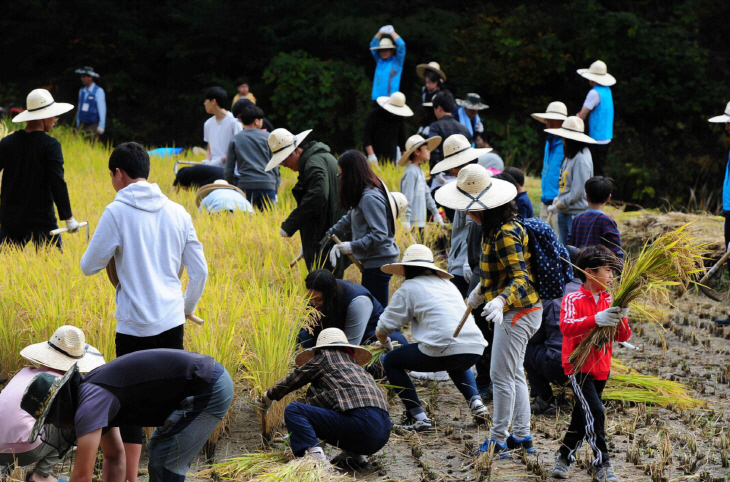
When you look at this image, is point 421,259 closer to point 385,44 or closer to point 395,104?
point 395,104

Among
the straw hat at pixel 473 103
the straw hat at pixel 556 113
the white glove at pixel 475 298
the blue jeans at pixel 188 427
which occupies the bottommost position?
the blue jeans at pixel 188 427

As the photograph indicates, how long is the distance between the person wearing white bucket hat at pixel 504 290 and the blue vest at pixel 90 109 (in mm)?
10133

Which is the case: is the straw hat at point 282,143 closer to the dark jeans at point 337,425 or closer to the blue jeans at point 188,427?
the dark jeans at point 337,425

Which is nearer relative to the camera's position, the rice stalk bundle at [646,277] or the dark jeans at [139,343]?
the dark jeans at [139,343]

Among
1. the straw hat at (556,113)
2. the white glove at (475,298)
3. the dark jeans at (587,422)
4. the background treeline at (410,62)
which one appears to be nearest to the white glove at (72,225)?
the white glove at (475,298)

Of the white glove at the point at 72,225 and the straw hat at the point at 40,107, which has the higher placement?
the straw hat at the point at 40,107

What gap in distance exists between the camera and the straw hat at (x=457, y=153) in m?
5.63

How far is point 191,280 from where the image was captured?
145 inches

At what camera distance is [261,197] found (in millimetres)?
7602

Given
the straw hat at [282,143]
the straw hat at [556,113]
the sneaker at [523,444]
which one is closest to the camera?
the sneaker at [523,444]

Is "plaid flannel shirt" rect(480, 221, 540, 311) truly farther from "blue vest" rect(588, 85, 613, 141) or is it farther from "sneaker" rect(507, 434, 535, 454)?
"blue vest" rect(588, 85, 613, 141)

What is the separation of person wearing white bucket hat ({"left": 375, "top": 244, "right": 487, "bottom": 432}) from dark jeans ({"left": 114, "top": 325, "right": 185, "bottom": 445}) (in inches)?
51.7

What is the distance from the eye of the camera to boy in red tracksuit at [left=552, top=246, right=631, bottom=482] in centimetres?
374

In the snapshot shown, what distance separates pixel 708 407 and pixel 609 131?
3900mm
